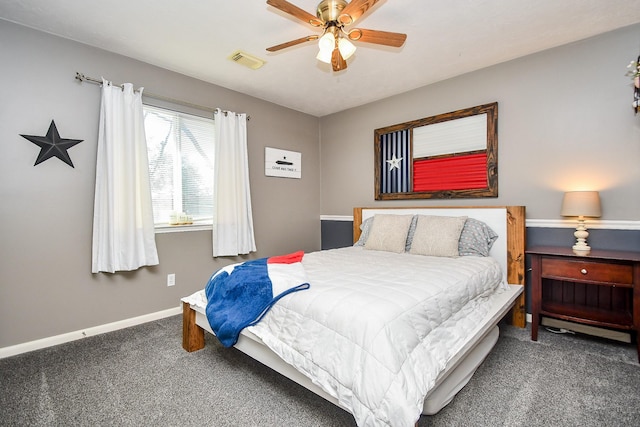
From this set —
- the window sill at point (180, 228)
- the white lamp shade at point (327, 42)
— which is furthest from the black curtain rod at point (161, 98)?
the white lamp shade at point (327, 42)

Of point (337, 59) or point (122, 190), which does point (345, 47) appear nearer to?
point (337, 59)

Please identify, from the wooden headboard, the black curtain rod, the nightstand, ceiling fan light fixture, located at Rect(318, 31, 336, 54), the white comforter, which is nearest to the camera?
the white comforter

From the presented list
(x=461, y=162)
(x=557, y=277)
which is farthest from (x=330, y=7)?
(x=557, y=277)

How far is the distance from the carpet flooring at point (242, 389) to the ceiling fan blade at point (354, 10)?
2.24 metres

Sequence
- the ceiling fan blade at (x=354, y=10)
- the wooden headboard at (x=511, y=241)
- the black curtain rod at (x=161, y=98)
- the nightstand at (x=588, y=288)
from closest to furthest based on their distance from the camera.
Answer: the ceiling fan blade at (x=354, y=10), the nightstand at (x=588, y=288), the black curtain rod at (x=161, y=98), the wooden headboard at (x=511, y=241)

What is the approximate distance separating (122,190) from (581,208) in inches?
149

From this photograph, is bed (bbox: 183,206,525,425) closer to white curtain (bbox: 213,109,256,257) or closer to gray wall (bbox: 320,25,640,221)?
gray wall (bbox: 320,25,640,221)

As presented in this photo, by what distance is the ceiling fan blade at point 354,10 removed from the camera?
1677 mm

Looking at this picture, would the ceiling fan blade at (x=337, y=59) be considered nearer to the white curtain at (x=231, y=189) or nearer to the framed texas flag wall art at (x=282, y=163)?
the white curtain at (x=231, y=189)

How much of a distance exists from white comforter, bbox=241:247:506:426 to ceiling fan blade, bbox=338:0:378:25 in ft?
5.31

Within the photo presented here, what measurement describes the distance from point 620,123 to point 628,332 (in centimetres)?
162

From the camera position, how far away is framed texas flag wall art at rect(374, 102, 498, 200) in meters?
3.01

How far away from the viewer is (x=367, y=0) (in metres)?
1.65

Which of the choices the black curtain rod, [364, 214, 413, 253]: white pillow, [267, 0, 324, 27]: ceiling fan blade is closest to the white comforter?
[364, 214, 413, 253]: white pillow
